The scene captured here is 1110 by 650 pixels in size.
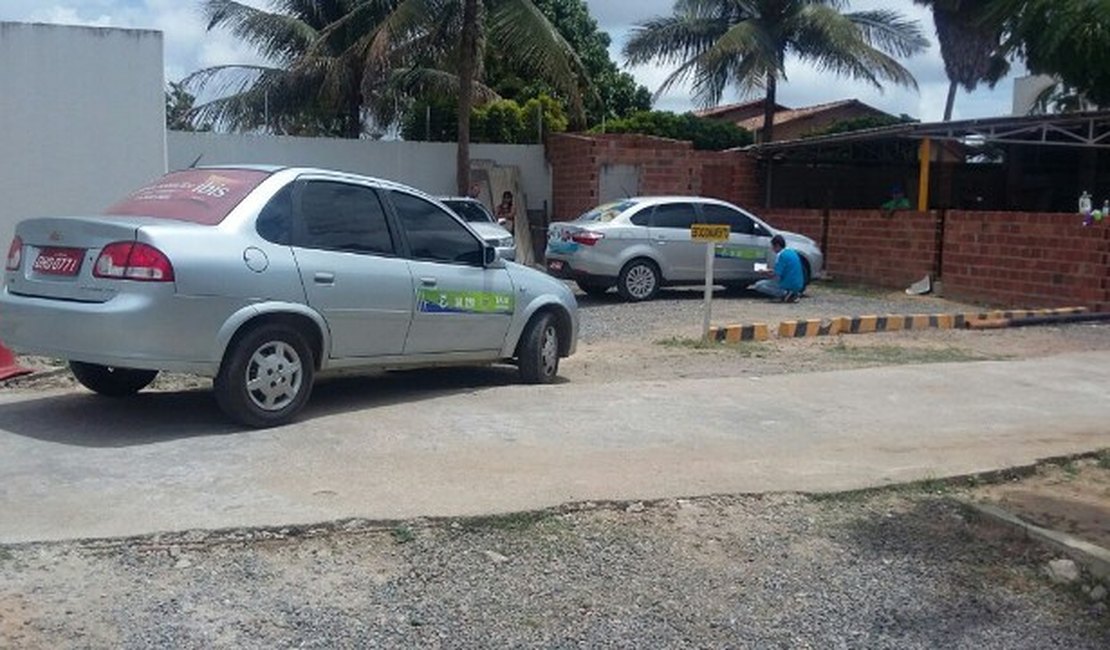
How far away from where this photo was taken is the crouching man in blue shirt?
57.1ft

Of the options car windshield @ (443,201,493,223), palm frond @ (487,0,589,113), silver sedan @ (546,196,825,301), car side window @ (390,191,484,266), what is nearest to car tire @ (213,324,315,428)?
car side window @ (390,191,484,266)

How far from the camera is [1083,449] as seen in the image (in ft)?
25.3

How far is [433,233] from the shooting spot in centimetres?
858

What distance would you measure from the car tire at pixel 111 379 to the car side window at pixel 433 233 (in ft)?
6.27

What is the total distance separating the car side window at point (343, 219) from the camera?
769 centimetres

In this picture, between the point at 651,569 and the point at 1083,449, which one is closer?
the point at 651,569

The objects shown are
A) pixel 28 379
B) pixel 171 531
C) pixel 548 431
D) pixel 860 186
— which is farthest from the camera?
pixel 860 186

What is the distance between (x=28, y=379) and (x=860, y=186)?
71.3 ft

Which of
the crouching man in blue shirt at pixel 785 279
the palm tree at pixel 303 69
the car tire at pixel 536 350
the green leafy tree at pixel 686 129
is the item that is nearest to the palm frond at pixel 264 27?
the palm tree at pixel 303 69

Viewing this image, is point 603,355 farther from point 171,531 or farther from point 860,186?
point 860,186

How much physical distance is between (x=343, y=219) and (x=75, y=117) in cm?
638

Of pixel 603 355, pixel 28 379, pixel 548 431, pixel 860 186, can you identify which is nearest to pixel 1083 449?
pixel 548 431

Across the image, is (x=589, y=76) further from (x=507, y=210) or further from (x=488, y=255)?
(x=488, y=255)

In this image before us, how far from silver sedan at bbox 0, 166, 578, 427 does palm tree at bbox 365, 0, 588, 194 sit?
13.8 meters
